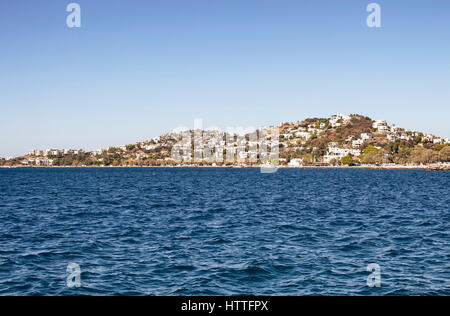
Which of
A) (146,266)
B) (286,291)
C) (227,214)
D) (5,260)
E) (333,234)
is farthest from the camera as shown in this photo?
(227,214)

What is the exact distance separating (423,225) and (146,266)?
79.1ft

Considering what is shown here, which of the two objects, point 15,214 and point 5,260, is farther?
point 15,214

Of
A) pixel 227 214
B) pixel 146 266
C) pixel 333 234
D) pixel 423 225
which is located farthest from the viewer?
pixel 227 214

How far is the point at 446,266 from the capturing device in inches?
774

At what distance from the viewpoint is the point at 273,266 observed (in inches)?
773
